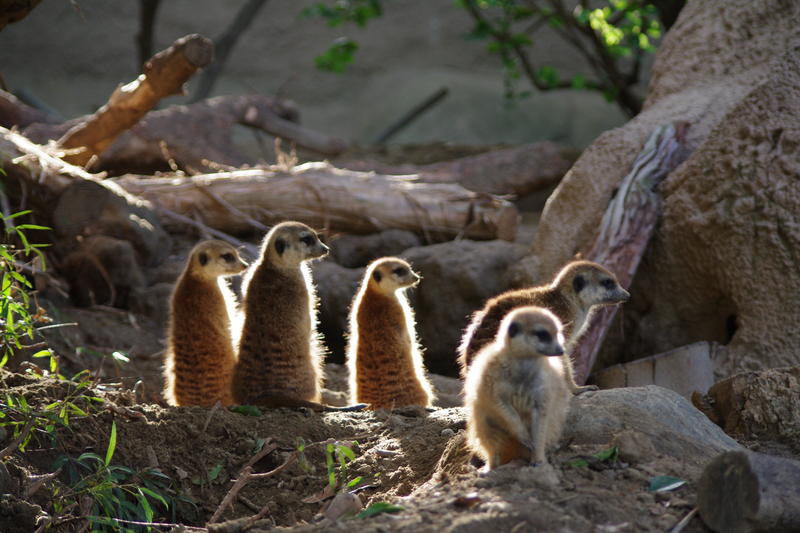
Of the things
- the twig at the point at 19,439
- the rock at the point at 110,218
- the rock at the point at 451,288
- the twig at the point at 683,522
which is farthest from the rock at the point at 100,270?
the twig at the point at 683,522

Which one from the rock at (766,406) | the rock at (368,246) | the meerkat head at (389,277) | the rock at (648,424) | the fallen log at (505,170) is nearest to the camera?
the rock at (648,424)

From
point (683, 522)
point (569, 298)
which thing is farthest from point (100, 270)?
point (683, 522)

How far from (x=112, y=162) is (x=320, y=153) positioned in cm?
214

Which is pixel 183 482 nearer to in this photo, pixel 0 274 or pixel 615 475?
pixel 615 475

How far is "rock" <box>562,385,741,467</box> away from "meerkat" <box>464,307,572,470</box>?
167 millimetres

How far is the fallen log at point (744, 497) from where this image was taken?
7.83 ft

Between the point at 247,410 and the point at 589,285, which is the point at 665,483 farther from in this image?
the point at 247,410

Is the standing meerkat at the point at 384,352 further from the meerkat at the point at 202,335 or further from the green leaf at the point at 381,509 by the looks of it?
the green leaf at the point at 381,509

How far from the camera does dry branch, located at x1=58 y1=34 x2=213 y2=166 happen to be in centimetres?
570

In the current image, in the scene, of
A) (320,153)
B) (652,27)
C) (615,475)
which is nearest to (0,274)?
(615,475)

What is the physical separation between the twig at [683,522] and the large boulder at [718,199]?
2434mm

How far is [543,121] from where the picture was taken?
1502 centimetres

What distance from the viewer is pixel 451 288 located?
244 inches

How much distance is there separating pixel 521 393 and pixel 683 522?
55cm
